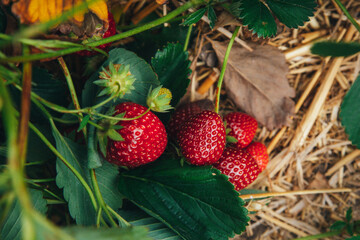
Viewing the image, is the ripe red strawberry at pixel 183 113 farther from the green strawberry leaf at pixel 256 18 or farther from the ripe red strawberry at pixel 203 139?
the green strawberry leaf at pixel 256 18

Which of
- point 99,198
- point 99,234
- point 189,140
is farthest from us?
point 189,140

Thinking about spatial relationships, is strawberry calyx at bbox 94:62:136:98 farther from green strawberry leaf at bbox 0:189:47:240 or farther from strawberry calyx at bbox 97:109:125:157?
green strawberry leaf at bbox 0:189:47:240

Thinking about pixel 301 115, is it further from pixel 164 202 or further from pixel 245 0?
pixel 164 202

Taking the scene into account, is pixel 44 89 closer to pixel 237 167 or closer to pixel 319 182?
pixel 237 167

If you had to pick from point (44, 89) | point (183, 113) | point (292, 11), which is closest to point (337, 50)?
point (292, 11)

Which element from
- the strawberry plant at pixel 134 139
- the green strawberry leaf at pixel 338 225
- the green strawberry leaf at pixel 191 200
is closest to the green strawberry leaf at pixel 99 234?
the strawberry plant at pixel 134 139
